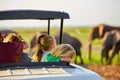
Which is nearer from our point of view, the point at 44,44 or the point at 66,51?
the point at 66,51

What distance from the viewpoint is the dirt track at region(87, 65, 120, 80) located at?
972 cm

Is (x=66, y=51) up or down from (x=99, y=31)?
up

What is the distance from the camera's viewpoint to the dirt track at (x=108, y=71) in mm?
9719

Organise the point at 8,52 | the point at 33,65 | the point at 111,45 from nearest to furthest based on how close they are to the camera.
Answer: the point at 33,65
the point at 8,52
the point at 111,45

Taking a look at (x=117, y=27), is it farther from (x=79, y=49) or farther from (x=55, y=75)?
(x=55, y=75)

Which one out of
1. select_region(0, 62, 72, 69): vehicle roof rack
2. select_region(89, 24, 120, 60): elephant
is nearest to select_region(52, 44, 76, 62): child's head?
→ select_region(0, 62, 72, 69): vehicle roof rack

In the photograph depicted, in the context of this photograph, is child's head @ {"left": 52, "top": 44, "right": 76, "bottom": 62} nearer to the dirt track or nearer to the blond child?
the blond child

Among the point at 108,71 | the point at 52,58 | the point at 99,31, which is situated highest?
the point at 52,58

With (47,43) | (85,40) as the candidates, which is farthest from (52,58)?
(85,40)

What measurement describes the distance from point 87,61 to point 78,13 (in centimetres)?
96

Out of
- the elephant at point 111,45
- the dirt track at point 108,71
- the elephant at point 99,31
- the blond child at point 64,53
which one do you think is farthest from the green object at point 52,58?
the elephant at point 111,45

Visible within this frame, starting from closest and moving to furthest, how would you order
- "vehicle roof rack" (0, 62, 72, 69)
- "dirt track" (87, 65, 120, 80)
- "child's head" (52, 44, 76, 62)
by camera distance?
"vehicle roof rack" (0, 62, 72, 69) < "child's head" (52, 44, 76, 62) < "dirt track" (87, 65, 120, 80)

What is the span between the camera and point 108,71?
32.6 feet

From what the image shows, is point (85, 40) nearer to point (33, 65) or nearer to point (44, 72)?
point (33, 65)
